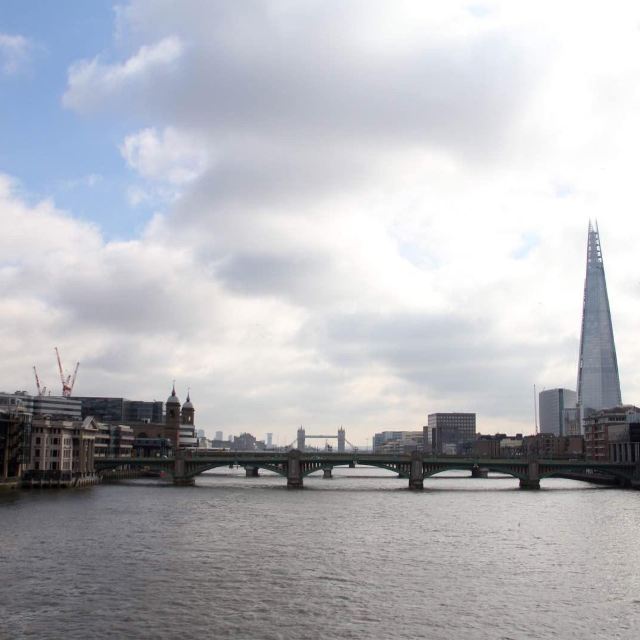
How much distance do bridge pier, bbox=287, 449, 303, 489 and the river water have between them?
1965 inches

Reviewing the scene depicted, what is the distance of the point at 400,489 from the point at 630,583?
356 ft

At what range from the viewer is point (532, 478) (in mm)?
174875

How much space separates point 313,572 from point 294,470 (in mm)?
106660

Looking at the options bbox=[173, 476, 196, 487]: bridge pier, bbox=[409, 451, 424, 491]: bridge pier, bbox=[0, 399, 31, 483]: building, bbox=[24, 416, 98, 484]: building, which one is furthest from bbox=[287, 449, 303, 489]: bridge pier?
bbox=[0, 399, 31, 483]: building

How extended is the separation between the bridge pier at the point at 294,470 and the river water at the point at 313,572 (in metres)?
49.9

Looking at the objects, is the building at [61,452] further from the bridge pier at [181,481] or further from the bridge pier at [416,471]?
the bridge pier at [416,471]

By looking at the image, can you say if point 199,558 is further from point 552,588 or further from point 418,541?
point 552,588

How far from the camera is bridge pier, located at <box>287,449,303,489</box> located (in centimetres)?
17062

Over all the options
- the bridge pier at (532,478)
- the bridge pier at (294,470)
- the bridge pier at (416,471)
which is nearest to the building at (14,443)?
the bridge pier at (294,470)

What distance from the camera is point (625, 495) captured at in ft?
510

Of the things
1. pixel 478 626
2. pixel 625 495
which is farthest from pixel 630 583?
pixel 625 495

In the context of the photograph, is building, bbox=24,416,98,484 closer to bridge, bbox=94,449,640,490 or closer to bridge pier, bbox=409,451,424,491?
bridge, bbox=94,449,640,490

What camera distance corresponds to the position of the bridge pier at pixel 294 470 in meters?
171

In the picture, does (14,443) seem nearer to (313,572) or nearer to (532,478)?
(313,572)
